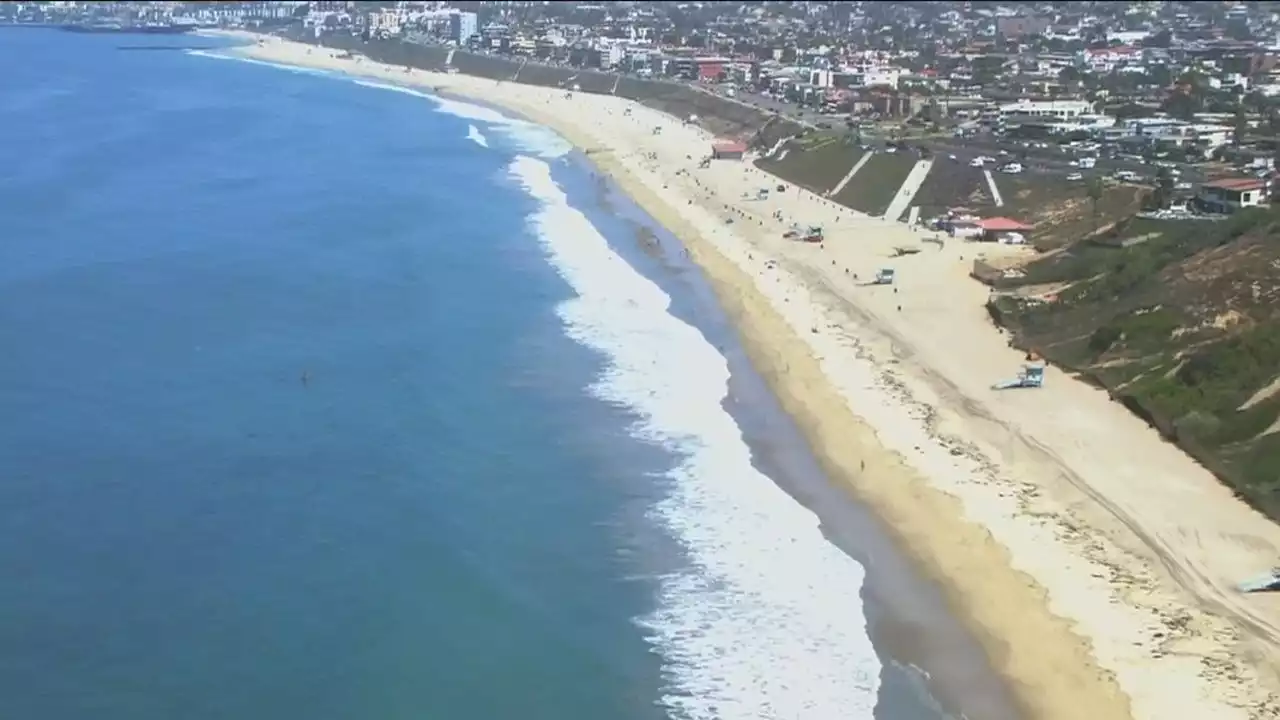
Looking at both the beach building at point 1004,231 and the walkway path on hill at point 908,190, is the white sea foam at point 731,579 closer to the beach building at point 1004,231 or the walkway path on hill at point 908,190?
the beach building at point 1004,231

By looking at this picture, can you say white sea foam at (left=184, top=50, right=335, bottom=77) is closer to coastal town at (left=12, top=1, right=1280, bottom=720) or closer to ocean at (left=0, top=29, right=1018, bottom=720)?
coastal town at (left=12, top=1, right=1280, bottom=720)

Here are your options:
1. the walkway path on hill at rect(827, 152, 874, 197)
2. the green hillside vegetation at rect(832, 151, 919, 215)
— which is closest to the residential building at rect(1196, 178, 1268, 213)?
the green hillside vegetation at rect(832, 151, 919, 215)

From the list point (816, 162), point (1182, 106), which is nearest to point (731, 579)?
point (816, 162)

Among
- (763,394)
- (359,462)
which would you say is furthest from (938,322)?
(359,462)

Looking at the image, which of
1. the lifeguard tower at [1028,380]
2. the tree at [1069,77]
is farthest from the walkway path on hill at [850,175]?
the tree at [1069,77]

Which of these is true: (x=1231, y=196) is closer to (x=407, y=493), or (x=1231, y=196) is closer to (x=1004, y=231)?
(x=1004, y=231)

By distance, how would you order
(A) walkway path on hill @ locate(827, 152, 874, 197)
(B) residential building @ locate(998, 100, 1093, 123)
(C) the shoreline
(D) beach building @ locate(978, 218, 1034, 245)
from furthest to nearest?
(B) residential building @ locate(998, 100, 1093, 123)
(A) walkway path on hill @ locate(827, 152, 874, 197)
(D) beach building @ locate(978, 218, 1034, 245)
(C) the shoreline
